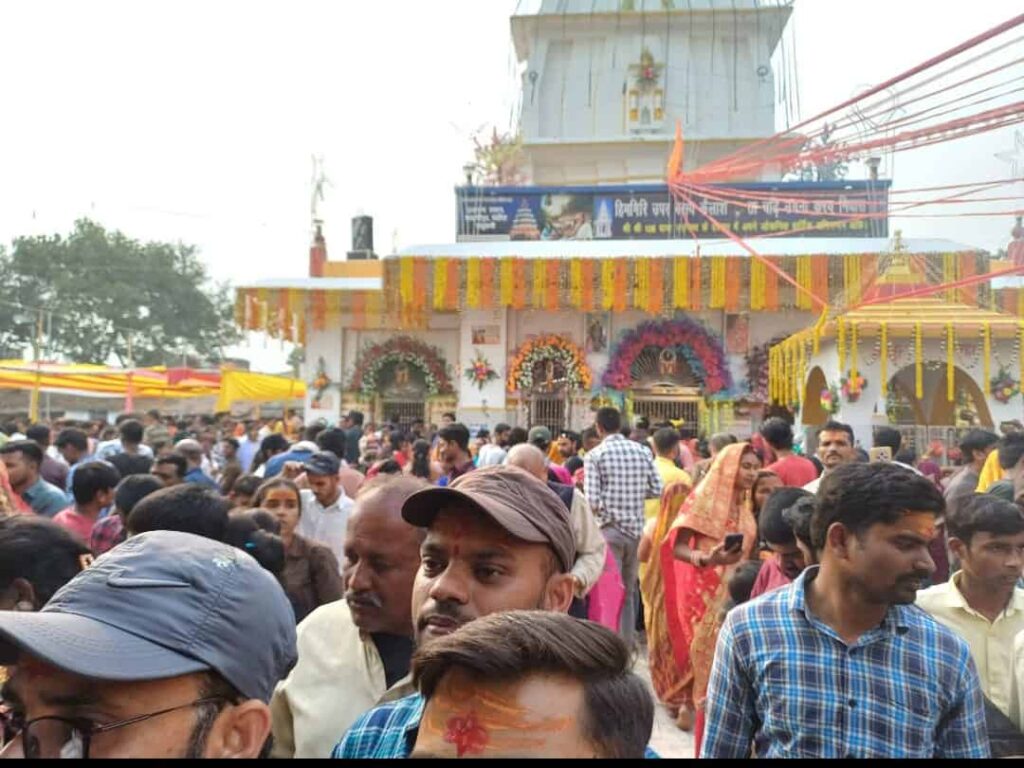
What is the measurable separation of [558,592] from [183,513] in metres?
1.66

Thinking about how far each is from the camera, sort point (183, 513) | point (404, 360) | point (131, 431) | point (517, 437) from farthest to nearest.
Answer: point (404, 360) < point (517, 437) < point (131, 431) < point (183, 513)

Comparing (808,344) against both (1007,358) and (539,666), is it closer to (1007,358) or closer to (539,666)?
(1007,358)

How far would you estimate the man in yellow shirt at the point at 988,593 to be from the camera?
2.73 m

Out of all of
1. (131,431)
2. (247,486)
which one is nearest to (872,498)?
(247,486)

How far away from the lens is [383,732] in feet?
4.93

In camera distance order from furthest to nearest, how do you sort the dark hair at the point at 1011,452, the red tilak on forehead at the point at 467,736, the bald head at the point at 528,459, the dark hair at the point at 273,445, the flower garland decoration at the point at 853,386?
the flower garland decoration at the point at 853,386 < the dark hair at the point at 273,445 < the dark hair at the point at 1011,452 < the bald head at the point at 528,459 < the red tilak on forehead at the point at 467,736

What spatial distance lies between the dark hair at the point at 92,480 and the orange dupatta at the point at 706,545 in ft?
9.72

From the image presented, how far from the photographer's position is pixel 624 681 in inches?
50.6

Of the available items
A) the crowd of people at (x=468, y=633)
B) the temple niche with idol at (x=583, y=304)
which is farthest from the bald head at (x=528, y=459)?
the temple niche with idol at (x=583, y=304)

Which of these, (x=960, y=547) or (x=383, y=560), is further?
(x=960, y=547)

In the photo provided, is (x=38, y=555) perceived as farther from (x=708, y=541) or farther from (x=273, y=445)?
(x=273, y=445)

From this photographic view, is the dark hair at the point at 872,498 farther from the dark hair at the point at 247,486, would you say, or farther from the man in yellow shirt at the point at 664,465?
the man in yellow shirt at the point at 664,465

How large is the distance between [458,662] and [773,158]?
22.4 feet

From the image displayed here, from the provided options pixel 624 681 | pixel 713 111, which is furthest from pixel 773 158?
pixel 713 111
